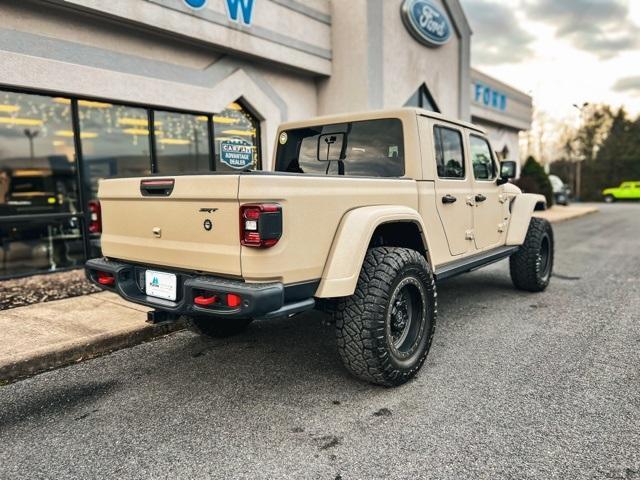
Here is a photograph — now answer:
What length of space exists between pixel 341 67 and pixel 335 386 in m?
9.11

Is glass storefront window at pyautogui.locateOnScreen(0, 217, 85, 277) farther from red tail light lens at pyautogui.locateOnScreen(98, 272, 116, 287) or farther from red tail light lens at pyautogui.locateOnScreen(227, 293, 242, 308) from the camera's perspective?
red tail light lens at pyautogui.locateOnScreen(227, 293, 242, 308)

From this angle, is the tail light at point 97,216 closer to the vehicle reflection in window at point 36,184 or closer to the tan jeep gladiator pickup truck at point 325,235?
the tan jeep gladiator pickup truck at point 325,235

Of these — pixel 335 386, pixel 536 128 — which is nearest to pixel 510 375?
pixel 335 386

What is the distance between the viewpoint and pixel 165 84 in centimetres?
777

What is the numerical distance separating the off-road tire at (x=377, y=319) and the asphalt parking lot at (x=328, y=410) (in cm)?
16

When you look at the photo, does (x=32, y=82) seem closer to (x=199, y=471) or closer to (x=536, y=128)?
(x=199, y=471)

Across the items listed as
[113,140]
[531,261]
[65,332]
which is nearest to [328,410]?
[65,332]

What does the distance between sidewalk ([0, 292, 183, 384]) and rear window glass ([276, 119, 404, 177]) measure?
6.67ft

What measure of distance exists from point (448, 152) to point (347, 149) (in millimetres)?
933

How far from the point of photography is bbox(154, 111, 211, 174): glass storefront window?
8461mm

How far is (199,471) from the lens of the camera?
2.26 m

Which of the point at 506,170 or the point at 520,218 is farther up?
the point at 506,170

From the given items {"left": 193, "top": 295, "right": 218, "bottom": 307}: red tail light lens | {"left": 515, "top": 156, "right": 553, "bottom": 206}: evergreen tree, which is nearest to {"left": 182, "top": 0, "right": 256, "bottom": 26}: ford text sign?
{"left": 193, "top": 295, "right": 218, "bottom": 307}: red tail light lens

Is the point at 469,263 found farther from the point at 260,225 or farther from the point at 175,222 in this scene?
the point at 175,222
